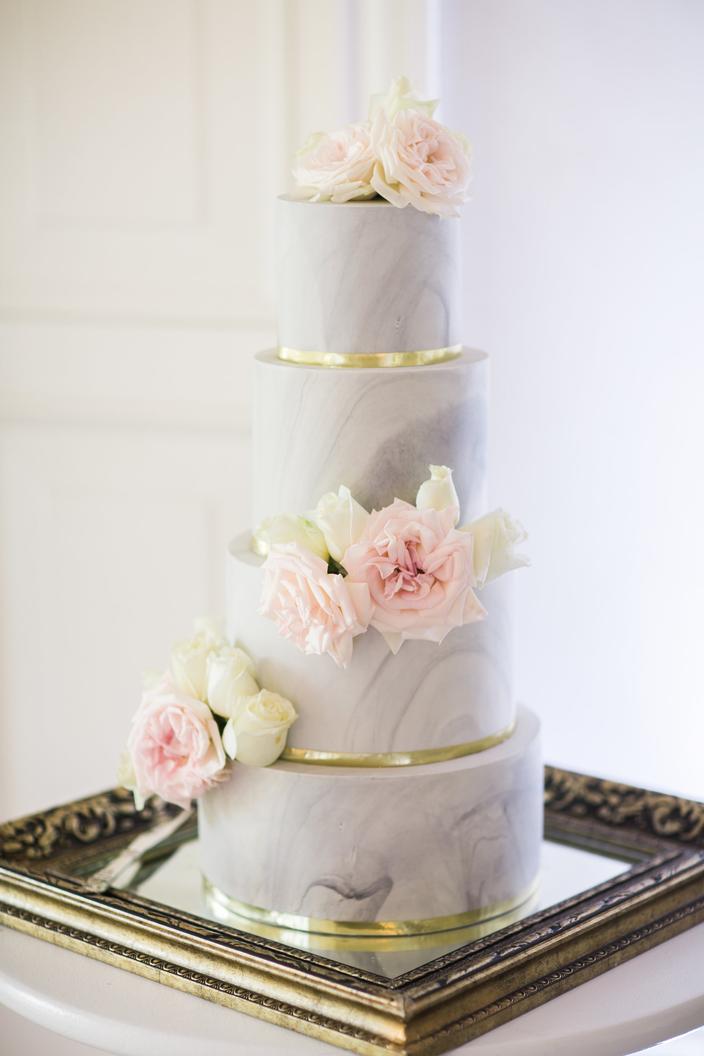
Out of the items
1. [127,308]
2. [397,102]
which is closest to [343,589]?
[397,102]

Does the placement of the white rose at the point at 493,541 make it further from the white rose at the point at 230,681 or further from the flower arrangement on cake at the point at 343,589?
the white rose at the point at 230,681

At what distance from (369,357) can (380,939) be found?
1.39ft

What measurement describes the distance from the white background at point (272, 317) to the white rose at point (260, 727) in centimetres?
82

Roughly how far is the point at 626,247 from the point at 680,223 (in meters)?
0.07

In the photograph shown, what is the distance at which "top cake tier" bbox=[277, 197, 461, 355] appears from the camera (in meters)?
1.06

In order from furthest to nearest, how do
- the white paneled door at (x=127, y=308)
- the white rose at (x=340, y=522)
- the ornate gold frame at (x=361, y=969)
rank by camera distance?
the white paneled door at (x=127, y=308) < the white rose at (x=340, y=522) < the ornate gold frame at (x=361, y=969)

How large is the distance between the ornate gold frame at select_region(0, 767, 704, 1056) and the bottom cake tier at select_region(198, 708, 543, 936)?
0.06 m

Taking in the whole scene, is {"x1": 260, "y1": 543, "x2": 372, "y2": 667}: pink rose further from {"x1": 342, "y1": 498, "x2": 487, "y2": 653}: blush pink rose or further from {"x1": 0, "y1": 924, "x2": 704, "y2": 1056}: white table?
{"x1": 0, "y1": 924, "x2": 704, "y2": 1056}: white table

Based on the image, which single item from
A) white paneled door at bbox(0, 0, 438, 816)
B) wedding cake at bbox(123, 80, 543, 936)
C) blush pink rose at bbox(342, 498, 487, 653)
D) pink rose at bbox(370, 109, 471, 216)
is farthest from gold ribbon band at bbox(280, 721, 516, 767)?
white paneled door at bbox(0, 0, 438, 816)

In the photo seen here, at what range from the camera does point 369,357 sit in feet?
3.53

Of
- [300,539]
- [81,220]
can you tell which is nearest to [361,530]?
[300,539]

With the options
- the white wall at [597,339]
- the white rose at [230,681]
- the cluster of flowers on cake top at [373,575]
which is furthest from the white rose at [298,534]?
the white wall at [597,339]

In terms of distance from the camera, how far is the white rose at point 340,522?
1.03m

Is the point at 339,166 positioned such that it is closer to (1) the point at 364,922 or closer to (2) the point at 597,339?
(1) the point at 364,922
